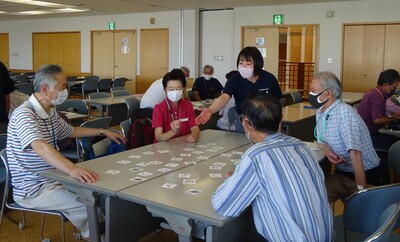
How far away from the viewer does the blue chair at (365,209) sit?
2.18 m

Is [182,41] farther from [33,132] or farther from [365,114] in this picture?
[33,132]

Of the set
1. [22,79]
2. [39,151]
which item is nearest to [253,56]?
[39,151]

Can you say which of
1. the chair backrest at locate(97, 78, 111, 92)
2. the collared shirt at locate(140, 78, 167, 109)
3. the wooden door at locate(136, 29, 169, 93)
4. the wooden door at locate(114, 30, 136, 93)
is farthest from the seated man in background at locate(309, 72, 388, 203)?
the wooden door at locate(114, 30, 136, 93)

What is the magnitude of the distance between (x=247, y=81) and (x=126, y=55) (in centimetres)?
1069

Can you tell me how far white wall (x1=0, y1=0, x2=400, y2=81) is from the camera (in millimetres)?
10234

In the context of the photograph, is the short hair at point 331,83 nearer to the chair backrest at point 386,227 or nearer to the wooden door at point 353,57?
the chair backrest at point 386,227

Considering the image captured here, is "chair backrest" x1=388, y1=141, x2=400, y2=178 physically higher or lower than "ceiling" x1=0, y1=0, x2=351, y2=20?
lower

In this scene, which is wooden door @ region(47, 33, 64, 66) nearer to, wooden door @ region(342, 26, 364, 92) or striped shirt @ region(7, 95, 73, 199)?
wooden door @ region(342, 26, 364, 92)

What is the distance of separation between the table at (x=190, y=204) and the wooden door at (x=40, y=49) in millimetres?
14715

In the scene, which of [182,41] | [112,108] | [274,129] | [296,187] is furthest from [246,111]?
[182,41]

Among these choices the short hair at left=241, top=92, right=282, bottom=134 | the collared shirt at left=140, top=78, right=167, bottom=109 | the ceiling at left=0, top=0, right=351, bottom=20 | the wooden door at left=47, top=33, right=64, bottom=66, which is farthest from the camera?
the wooden door at left=47, top=33, right=64, bottom=66

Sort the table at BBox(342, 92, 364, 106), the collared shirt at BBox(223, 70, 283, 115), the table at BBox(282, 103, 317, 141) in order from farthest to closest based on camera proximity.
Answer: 1. the table at BBox(342, 92, 364, 106)
2. the table at BBox(282, 103, 317, 141)
3. the collared shirt at BBox(223, 70, 283, 115)

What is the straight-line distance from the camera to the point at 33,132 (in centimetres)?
263

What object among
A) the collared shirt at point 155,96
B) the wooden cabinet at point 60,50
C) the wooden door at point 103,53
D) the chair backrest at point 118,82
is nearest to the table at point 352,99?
the collared shirt at point 155,96
